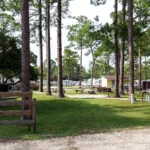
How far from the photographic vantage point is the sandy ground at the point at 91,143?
632 cm

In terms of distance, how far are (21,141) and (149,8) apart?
22.8 metres

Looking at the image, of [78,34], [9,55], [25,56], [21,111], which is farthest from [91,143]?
[78,34]

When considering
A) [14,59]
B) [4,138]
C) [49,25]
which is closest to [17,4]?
[14,59]

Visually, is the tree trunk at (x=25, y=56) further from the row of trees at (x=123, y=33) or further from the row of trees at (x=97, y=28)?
the row of trees at (x=123, y=33)

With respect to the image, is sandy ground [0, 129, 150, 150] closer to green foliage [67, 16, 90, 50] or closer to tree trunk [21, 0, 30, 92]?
tree trunk [21, 0, 30, 92]

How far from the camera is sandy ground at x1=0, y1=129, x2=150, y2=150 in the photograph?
6.32 m

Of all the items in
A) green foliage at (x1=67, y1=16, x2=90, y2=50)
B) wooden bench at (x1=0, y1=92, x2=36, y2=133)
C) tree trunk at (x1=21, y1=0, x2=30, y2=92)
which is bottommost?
wooden bench at (x1=0, y1=92, x2=36, y2=133)

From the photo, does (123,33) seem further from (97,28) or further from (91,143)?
(91,143)

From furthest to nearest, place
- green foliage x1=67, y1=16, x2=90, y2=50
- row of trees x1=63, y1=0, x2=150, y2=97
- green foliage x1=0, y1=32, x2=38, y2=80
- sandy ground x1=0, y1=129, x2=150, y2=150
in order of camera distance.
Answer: green foliage x1=67, y1=16, x2=90, y2=50 → row of trees x1=63, y1=0, x2=150, y2=97 → green foliage x1=0, y1=32, x2=38, y2=80 → sandy ground x1=0, y1=129, x2=150, y2=150

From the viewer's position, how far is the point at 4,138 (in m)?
7.41

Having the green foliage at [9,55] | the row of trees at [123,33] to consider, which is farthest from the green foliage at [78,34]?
the green foliage at [9,55]

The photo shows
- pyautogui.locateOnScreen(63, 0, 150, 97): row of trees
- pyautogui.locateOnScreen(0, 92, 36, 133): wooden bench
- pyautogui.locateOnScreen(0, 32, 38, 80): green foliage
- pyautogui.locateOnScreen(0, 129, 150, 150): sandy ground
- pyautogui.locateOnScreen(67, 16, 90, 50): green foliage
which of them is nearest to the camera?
pyautogui.locateOnScreen(0, 129, 150, 150): sandy ground

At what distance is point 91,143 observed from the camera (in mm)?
6719

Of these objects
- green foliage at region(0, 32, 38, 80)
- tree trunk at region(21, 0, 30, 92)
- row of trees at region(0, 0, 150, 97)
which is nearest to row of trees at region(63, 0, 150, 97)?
row of trees at region(0, 0, 150, 97)
